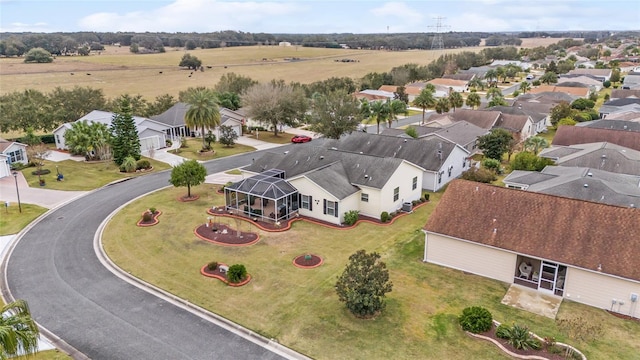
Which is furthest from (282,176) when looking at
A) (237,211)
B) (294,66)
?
(294,66)

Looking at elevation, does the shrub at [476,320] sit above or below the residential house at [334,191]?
below

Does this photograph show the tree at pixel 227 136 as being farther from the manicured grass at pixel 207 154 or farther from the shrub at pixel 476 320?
the shrub at pixel 476 320

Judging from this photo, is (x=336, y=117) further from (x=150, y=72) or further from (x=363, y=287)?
(x=150, y=72)

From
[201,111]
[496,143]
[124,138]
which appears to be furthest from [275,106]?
[496,143]

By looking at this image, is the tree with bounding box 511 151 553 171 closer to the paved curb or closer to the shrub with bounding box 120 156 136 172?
the paved curb

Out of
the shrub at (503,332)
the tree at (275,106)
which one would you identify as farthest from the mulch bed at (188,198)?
the shrub at (503,332)

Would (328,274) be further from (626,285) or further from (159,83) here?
(159,83)
